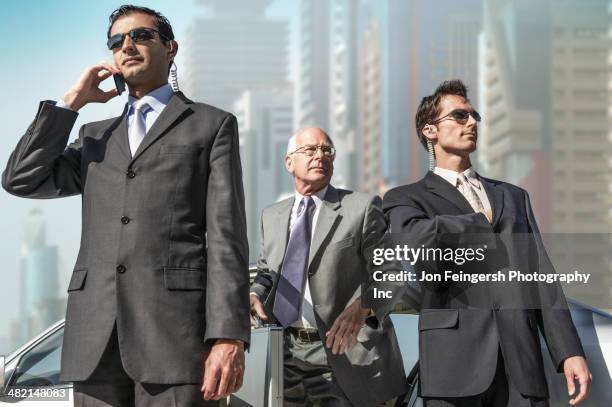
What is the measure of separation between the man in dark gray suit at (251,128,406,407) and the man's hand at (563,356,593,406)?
0.90 m

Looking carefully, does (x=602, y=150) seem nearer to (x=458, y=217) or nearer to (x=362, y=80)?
(x=362, y=80)

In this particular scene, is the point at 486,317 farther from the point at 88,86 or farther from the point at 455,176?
the point at 88,86

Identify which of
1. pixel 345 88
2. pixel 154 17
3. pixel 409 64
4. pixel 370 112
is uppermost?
pixel 409 64

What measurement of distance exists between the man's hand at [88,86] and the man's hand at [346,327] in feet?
4.63

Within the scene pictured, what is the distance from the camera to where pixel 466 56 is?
436 ft

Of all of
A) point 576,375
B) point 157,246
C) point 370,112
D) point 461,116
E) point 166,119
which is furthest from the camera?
point 370,112

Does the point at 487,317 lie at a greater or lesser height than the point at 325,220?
lesser

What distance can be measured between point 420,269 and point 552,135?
127 meters

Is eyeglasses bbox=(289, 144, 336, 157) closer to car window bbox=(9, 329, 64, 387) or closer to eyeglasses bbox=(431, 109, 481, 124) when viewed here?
eyeglasses bbox=(431, 109, 481, 124)

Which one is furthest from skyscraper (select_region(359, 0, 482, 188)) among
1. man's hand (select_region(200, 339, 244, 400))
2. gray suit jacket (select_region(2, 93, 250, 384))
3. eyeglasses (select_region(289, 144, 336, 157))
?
man's hand (select_region(200, 339, 244, 400))

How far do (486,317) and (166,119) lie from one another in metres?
1.19

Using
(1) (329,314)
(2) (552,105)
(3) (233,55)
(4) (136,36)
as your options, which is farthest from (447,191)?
(3) (233,55)

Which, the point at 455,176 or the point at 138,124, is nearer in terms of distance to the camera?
the point at 138,124

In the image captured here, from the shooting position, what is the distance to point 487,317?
3.31m
